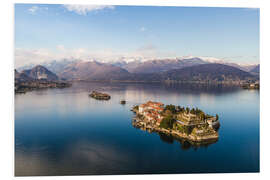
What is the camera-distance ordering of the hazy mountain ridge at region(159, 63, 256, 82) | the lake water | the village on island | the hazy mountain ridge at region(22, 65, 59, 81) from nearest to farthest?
the lake water → the village on island → the hazy mountain ridge at region(22, 65, 59, 81) → the hazy mountain ridge at region(159, 63, 256, 82)

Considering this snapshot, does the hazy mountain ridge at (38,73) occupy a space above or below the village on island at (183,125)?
above

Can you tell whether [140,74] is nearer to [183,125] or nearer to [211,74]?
[211,74]

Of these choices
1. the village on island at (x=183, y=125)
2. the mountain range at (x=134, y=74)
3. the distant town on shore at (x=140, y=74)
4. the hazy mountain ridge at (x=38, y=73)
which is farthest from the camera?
the mountain range at (x=134, y=74)

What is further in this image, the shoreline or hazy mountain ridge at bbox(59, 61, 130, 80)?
hazy mountain ridge at bbox(59, 61, 130, 80)

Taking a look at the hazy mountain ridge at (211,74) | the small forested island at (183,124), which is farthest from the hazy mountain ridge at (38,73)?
the small forested island at (183,124)

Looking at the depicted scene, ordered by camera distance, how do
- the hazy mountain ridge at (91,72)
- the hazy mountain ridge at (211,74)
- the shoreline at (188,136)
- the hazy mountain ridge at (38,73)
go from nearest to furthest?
the shoreline at (188,136), the hazy mountain ridge at (38,73), the hazy mountain ridge at (211,74), the hazy mountain ridge at (91,72)

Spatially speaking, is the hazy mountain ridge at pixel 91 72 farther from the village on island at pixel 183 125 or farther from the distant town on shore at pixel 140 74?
the village on island at pixel 183 125

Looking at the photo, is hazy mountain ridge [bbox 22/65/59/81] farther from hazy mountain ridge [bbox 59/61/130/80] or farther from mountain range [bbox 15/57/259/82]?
hazy mountain ridge [bbox 59/61/130/80]

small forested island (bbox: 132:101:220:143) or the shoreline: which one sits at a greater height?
small forested island (bbox: 132:101:220:143)

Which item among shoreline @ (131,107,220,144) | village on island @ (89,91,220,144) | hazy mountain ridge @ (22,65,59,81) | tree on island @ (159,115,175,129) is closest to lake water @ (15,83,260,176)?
shoreline @ (131,107,220,144)

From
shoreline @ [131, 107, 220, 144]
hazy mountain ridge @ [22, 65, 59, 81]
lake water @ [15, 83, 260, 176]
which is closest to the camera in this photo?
lake water @ [15, 83, 260, 176]
